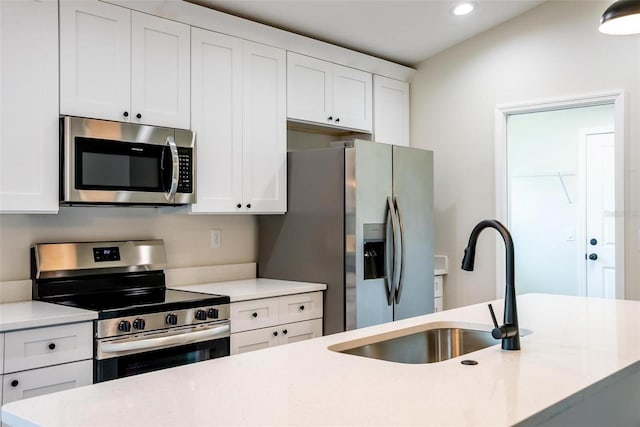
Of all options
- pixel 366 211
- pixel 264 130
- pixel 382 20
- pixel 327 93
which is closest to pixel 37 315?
pixel 264 130

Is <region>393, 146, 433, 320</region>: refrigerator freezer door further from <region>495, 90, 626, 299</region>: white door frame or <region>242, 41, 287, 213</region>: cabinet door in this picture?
<region>242, 41, 287, 213</region>: cabinet door

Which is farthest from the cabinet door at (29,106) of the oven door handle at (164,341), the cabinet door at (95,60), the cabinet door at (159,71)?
the oven door handle at (164,341)

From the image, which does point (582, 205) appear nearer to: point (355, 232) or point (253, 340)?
point (355, 232)

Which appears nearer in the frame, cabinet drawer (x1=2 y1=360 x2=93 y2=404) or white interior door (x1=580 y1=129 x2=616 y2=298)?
cabinet drawer (x1=2 y1=360 x2=93 y2=404)

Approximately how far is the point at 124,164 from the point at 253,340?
1.11 m

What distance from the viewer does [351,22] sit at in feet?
13.1

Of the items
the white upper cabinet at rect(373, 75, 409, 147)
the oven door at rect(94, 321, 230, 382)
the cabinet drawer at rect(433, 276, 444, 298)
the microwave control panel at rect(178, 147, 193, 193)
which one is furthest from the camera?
the cabinet drawer at rect(433, 276, 444, 298)

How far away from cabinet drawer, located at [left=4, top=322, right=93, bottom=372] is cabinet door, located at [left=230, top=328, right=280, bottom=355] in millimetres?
815

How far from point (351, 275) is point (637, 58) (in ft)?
7.52

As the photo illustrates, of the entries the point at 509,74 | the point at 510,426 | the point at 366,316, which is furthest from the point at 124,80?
the point at 509,74

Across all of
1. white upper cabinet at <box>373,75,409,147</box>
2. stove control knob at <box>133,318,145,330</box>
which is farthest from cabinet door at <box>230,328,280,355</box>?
white upper cabinet at <box>373,75,409,147</box>

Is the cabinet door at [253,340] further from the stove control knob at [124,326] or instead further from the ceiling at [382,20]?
the ceiling at [382,20]

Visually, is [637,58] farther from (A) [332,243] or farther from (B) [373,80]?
(A) [332,243]

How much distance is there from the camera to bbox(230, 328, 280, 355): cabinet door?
3.14 metres
